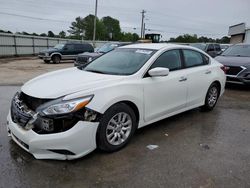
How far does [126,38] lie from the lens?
9425cm

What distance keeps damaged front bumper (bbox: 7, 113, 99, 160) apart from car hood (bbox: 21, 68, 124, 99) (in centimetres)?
48

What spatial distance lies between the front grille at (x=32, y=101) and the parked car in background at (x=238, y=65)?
22.5ft

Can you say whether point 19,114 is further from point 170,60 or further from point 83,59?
point 83,59

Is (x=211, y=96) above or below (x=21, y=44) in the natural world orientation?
below

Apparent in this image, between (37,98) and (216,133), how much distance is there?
10.3 feet

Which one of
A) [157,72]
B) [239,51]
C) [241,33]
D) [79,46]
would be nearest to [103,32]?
[241,33]

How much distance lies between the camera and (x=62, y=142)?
9.86 feet

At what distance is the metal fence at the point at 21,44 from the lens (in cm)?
2259

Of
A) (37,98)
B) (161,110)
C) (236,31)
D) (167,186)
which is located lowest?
(167,186)

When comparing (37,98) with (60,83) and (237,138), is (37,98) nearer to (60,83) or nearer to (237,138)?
(60,83)

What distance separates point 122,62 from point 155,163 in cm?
188

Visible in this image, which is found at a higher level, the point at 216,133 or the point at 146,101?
the point at 146,101

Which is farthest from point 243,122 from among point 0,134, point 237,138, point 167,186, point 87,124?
point 0,134

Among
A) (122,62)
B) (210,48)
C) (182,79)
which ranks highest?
(210,48)
